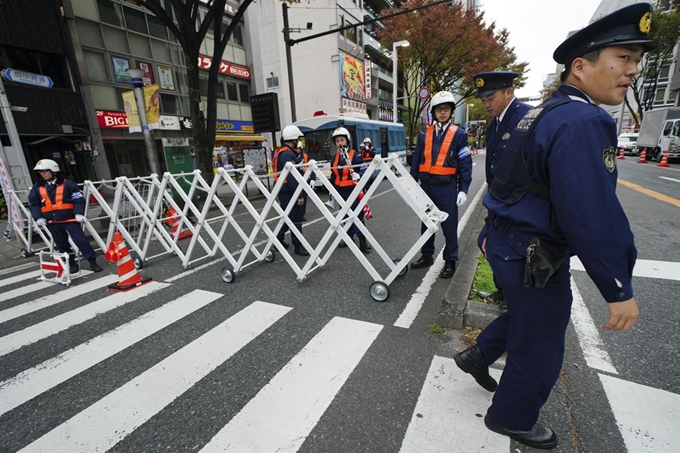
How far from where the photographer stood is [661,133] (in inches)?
721

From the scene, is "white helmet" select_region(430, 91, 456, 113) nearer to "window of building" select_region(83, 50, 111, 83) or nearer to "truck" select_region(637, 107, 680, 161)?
"window of building" select_region(83, 50, 111, 83)

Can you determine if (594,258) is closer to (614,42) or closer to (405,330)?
(614,42)

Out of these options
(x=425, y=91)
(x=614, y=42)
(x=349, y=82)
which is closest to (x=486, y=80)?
(x=614, y=42)

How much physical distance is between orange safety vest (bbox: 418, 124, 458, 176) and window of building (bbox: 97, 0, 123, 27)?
1717 centimetres

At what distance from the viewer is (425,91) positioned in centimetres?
1847

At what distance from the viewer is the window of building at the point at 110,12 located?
14.1 meters

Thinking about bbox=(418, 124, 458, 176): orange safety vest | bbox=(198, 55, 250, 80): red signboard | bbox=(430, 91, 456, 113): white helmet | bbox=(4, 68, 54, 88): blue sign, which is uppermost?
bbox=(198, 55, 250, 80): red signboard

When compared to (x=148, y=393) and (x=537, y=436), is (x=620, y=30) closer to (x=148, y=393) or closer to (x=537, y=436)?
(x=537, y=436)

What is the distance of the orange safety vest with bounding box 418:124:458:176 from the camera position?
398 cm

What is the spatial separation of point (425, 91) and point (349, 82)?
1216 cm

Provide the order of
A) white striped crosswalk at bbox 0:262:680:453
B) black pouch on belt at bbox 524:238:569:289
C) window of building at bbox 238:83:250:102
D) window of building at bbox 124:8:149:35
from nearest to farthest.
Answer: black pouch on belt at bbox 524:238:569:289 < white striped crosswalk at bbox 0:262:680:453 < window of building at bbox 124:8:149:35 < window of building at bbox 238:83:250:102

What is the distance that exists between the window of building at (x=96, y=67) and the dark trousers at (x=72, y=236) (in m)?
12.0

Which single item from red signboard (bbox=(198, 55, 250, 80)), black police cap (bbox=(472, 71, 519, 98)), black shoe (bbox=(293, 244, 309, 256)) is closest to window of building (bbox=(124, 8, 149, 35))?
red signboard (bbox=(198, 55, 250, 80))

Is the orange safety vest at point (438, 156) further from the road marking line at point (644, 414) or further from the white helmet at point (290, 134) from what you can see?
the road marking line at point (644, 414)
